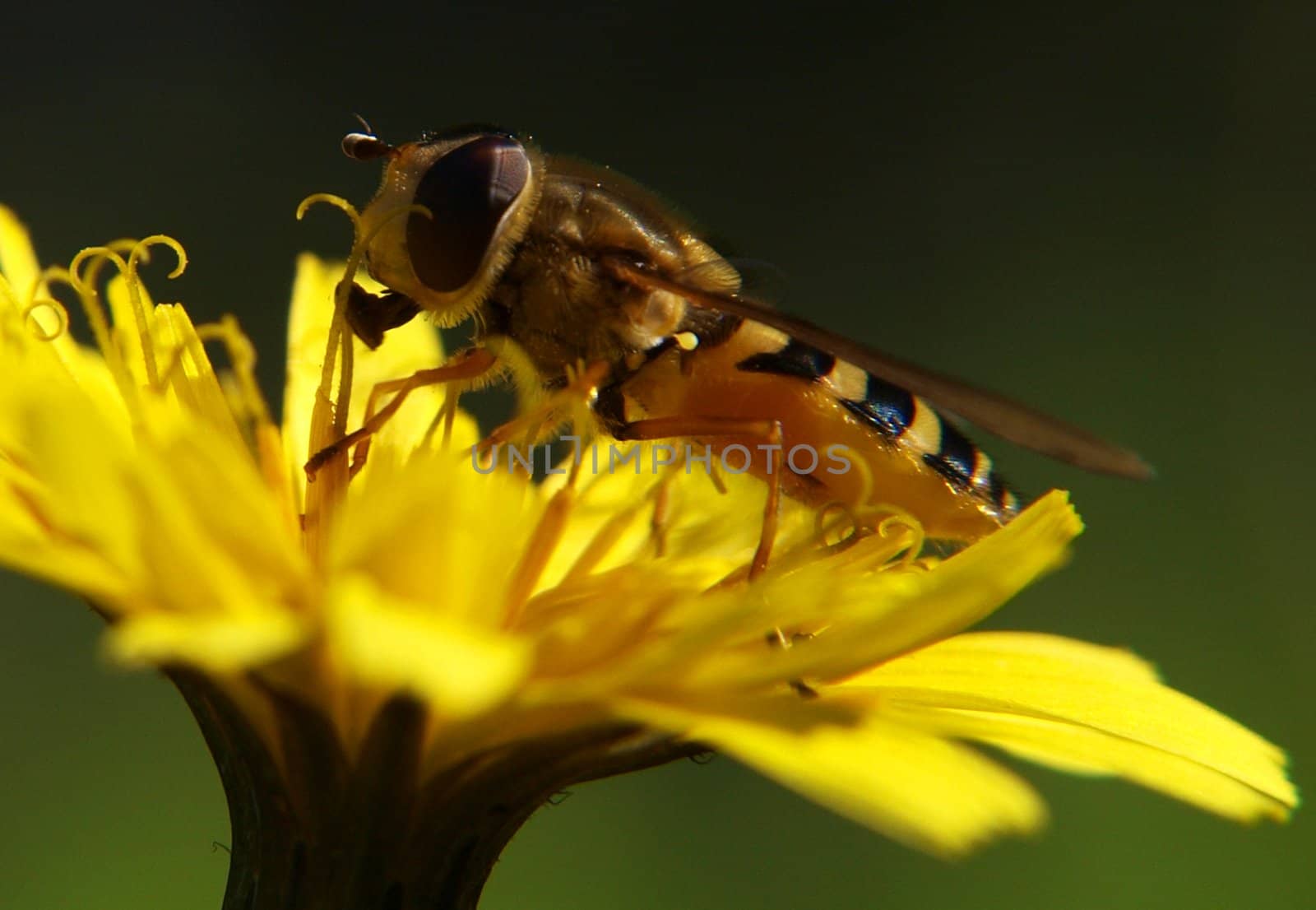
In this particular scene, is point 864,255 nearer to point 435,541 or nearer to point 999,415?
point 999,415

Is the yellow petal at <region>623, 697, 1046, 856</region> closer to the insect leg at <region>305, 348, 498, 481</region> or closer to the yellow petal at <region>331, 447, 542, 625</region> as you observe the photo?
the yellow petal at <region>331, 447, 542, 625</region>

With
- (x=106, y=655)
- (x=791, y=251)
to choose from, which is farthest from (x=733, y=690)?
(x=791, y=251)

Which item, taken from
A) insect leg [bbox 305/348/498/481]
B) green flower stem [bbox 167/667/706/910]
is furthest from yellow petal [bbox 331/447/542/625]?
insect leg [bbox 305/348/498/481]

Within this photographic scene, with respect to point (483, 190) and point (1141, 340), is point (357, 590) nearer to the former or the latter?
point (483, 190)

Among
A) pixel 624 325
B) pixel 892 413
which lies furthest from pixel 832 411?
pixel 624 325

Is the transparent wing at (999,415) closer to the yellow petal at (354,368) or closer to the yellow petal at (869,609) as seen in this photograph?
the yellow petal at (869,609)

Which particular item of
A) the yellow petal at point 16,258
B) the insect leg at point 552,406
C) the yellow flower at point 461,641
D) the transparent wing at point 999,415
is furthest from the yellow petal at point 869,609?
the yellow petal at point 16,258
